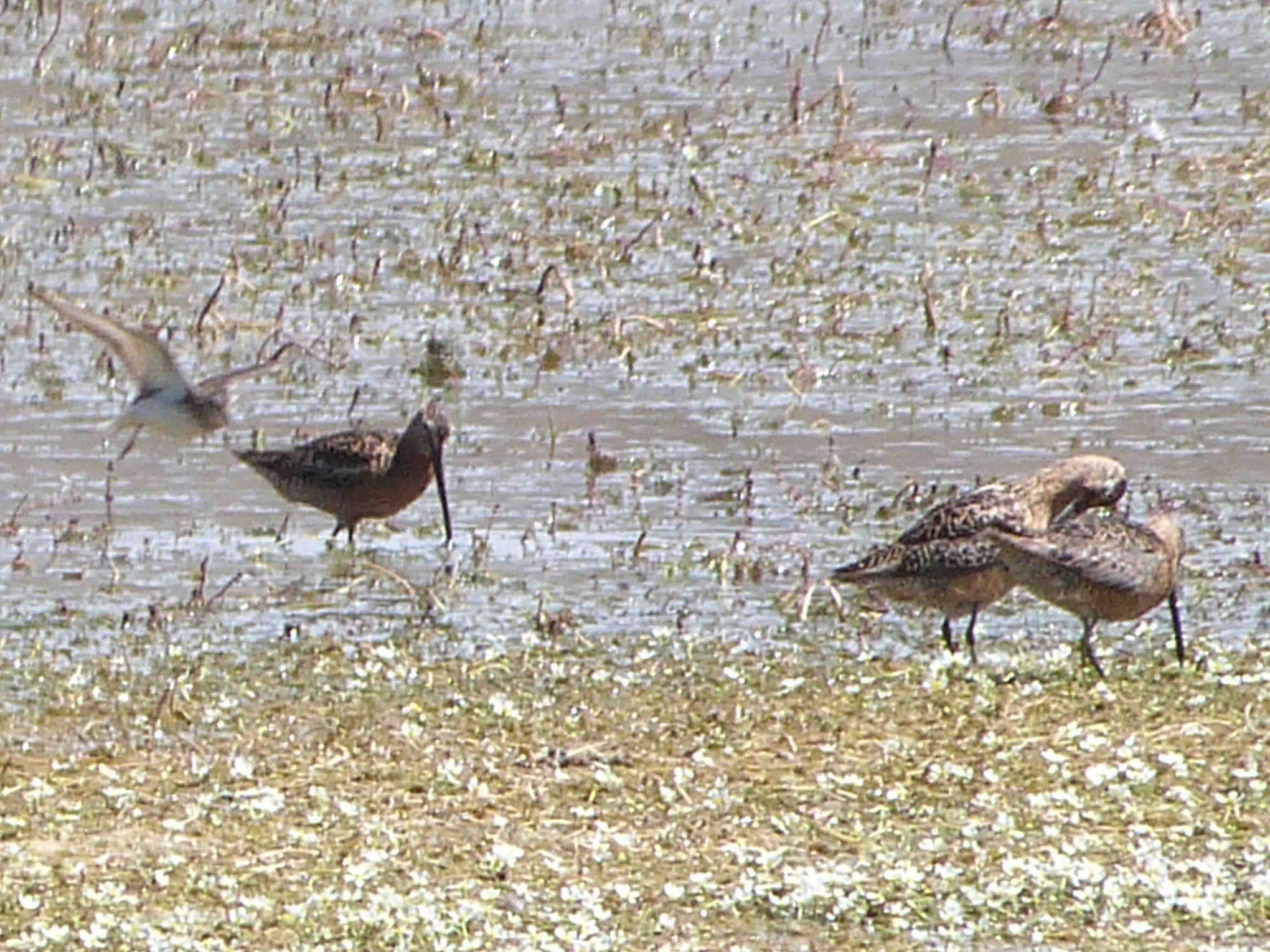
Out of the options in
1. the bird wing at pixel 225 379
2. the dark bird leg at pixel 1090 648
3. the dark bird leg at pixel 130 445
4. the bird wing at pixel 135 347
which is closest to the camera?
the dark bird leg at pixel 1090 648

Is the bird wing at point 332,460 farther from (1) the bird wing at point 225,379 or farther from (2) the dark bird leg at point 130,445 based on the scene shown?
(2) the dark bird leg at point 130,445

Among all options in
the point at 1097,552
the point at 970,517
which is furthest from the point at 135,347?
the point at 1097,552

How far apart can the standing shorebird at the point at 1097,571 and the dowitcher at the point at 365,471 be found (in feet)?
6.73

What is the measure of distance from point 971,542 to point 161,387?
3.01 metres

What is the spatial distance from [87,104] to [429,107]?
172 centimetres

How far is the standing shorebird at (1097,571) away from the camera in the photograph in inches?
352

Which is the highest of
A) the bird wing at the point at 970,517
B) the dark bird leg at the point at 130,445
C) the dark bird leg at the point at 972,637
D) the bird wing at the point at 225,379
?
the bird wing at the point at 225,379

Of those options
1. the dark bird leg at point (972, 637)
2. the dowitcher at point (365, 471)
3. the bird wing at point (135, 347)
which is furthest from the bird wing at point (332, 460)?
the dark bird leg at point (972, 637)

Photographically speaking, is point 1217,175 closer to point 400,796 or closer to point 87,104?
point 87,104

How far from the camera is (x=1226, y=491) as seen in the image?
10.8 meters


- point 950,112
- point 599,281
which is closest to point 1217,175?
point 950,112

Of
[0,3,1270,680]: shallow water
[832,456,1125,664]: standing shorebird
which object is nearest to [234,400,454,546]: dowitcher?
[0,3,1270,680]: shallow water

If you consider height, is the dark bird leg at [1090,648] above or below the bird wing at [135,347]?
below

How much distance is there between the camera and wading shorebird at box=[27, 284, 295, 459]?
35.4ft
